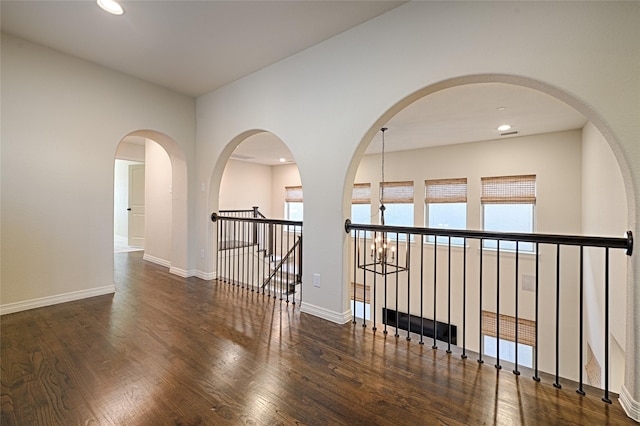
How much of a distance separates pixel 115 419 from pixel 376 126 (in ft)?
9.05

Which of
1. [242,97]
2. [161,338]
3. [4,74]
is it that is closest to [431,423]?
[161,338]

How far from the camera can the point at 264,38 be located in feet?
9.64

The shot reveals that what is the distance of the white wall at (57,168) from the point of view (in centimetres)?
298

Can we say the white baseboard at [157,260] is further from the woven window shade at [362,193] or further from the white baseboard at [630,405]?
the white baseboard at [630,405]

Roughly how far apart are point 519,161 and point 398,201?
2548 millimetres

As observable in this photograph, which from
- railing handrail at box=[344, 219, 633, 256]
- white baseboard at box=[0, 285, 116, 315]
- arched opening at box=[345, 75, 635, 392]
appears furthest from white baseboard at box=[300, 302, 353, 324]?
white baseboard at box=[0, 285, 116, 315]

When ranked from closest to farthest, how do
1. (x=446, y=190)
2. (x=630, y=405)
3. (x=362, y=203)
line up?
(x=630, y=405)
(x=446, y=190)
(x=362, y=203)

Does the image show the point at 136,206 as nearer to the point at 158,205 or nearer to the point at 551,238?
the point at 158,205

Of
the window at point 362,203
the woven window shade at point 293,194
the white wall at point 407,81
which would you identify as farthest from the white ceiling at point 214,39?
the woven window shade at point 293,194

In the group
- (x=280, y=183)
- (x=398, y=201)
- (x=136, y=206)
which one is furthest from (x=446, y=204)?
(x=136, y=206)

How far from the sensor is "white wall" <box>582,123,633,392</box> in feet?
9.62

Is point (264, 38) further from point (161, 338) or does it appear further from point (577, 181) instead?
point (577, 181)

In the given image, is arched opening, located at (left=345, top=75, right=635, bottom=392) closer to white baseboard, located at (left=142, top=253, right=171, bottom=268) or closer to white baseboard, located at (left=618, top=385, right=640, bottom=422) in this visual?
white baseboard, located at (left=618, top=385, right=640, bottom=422)

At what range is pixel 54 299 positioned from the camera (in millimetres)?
3277
